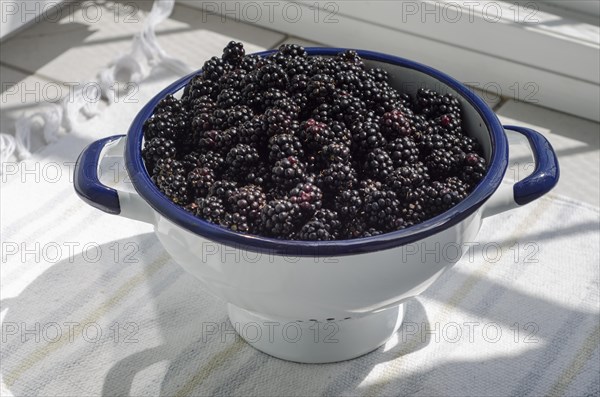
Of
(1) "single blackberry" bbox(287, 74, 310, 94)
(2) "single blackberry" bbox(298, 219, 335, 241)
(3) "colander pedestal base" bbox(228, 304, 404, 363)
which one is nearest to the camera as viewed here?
(2) "single blackberry" bbox(298, 219, 335, 241)

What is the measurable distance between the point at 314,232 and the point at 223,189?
11cm

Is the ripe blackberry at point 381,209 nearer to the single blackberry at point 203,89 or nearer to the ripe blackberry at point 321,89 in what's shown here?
the ripe blackberry at point 321,89

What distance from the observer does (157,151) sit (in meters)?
0.92

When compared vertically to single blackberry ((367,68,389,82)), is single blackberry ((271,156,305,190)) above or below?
below

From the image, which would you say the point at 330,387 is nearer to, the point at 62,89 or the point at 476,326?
the point at 476,326

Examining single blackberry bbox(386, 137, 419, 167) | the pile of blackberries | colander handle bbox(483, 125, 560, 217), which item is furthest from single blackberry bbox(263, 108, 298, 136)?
colander handle bbox(483, 125, 560, 217)

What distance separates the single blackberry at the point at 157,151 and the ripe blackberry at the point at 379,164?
21cm

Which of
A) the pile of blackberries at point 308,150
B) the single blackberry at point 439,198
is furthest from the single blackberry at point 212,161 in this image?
the single blackberry at point 439,198

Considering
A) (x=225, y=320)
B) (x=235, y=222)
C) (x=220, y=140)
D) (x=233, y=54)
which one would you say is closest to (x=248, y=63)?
(x=233, y=54)

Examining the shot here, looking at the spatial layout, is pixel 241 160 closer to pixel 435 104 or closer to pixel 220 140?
pixel 220 140

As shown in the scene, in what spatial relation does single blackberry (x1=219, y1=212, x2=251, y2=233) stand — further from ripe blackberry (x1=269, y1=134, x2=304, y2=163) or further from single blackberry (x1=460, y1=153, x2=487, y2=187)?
single blackberry (x1=460, y1=153, x2=487, y2=187)

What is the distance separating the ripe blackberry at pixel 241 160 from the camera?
875 millimetres

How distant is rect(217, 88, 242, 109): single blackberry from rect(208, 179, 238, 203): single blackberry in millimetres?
108

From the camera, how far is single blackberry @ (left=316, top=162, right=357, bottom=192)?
85 cm
